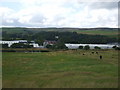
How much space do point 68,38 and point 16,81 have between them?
12640 cm

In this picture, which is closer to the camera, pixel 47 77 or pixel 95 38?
pixel 47 77

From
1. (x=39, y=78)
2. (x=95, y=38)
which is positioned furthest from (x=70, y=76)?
(x=95, y=38)

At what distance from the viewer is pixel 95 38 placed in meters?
146

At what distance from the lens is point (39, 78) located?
2589 centimetres

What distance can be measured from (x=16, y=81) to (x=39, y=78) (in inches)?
111

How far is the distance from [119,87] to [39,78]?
8.96 meters

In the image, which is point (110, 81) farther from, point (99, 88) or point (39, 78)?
point (39, 78)

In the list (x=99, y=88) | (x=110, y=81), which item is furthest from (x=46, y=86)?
(x=110, y=81)

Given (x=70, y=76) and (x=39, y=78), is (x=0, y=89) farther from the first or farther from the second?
(x=70, y=76)

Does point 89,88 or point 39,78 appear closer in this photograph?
point 89,88

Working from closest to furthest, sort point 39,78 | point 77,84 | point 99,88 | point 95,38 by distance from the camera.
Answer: point 99,88 < point 77,84 < point 39,78 < point 95,38

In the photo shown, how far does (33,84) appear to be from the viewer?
23.2 m

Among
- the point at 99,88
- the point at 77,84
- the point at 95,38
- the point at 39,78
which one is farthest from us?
the point at 95,38

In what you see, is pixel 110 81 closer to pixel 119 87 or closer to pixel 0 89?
pixel 119 87
